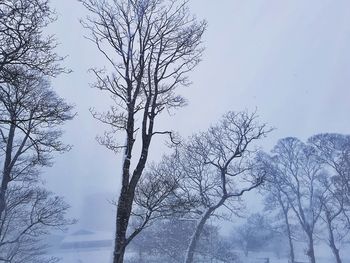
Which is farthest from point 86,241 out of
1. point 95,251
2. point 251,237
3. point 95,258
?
point 251,237

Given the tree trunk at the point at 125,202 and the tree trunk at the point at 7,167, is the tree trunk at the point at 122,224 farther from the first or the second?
the tree trunk at the point at 7,167

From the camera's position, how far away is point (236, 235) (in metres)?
53.0

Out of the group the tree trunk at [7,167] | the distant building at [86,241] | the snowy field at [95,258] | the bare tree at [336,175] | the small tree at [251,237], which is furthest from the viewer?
the small tree at [251,237]

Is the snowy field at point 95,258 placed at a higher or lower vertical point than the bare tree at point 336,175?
lower

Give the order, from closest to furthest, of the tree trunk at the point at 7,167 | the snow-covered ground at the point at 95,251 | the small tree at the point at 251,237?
the tree trunk at the point at 7,167 < the snow-covered ground at the point at 95,251 < the small tree at the point at 251,237

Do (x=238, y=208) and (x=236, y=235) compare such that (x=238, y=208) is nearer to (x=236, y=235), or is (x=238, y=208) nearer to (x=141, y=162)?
(x=141, y=162)

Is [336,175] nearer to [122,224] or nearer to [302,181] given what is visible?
[302,181]

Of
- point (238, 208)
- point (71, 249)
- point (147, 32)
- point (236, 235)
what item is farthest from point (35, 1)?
point (236, 235)

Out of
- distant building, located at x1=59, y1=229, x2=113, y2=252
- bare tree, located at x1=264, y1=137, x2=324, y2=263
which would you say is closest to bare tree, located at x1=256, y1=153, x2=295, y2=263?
bare tree, located at x1=264, y1=137, x2=324, y2=263

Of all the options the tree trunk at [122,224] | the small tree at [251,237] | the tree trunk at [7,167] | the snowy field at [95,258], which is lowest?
the snowy field at [95,258]

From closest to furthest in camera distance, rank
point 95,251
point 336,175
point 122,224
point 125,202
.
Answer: point 122,224 → point 125,202 → point 336,175 → point 95,251

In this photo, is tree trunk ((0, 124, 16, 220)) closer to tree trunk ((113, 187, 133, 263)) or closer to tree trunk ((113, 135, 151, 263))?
tree trunk ((113, 135, 151, 263))

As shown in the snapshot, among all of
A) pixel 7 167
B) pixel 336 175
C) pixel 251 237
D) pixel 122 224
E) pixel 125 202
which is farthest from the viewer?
pixel 251 237

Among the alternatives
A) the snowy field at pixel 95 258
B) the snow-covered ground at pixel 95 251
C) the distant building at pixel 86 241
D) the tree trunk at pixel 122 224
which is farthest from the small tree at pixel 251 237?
the tree trunk at pixel 122 224
